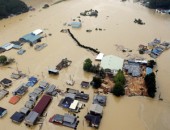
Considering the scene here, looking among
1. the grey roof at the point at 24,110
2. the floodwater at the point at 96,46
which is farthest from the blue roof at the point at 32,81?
the grey roof at the point at 24,110

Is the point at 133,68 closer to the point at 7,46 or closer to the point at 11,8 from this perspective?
the point at 7,46

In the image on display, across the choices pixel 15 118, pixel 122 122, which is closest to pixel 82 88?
pixel 122 122

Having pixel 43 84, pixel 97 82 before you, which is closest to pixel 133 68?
pixel 97 82

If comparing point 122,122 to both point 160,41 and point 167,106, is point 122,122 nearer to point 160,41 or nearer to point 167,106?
point 167,106

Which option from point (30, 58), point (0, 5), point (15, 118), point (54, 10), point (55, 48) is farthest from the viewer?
point (54, 10)

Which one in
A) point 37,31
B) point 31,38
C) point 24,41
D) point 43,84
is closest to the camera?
point 43,84

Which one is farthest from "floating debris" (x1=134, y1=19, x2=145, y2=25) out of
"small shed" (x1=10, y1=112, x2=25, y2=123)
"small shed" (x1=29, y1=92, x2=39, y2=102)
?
"small shed" (x1=10, y1=112, x2=25, y2=123)
